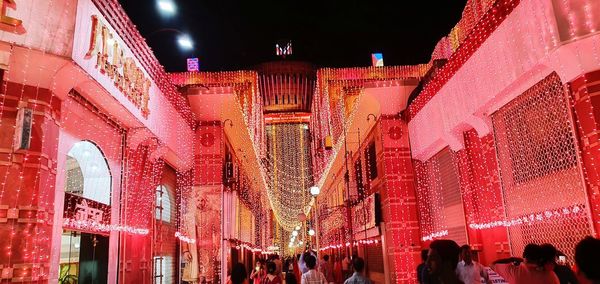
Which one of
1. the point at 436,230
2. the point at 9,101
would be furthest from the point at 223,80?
the point at 9,101

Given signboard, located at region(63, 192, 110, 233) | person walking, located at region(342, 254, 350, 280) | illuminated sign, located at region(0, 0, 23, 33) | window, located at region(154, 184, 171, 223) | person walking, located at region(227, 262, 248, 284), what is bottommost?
person walking, located at region(342, 254, 350, 280)

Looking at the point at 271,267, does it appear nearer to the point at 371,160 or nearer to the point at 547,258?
the point at 547,258

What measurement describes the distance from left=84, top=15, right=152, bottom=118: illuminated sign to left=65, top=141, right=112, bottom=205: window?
4.04ft

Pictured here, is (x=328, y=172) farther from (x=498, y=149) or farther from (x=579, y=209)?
(x=579, y=209)

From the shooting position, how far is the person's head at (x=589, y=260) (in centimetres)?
242

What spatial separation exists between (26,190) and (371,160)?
12942mm

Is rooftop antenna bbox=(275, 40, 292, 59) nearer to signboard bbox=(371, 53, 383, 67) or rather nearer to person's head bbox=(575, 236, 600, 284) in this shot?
signboard bbox=(371, 53, 383, 67)

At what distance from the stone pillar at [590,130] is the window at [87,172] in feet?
26.1

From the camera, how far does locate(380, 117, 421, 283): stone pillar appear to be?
1317 centimetres

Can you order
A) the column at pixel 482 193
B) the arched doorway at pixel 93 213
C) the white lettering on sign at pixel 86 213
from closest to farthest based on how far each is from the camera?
1. the white lettering on sign at pixel 86 213
2. the arched doorway at pixel 93 213
3. the column at pixel 482 193

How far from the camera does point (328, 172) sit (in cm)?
2648

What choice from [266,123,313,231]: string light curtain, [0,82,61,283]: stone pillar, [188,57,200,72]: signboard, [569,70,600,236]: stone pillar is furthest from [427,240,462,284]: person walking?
[266,123,313,231]: string light curtain

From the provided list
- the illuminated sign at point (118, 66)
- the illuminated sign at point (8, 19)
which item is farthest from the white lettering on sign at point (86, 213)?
the illuminated sign at point (8, 19)

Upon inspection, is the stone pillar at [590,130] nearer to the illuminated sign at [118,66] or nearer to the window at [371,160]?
the illuminated sign at [118,66]
